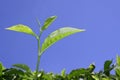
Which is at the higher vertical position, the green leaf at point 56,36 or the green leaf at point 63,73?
the green leaf at point 63,73

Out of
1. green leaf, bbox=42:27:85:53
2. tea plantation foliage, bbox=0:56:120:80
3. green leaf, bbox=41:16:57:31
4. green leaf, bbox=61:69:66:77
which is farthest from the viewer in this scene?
green leaf, bbox=61:69:66:77

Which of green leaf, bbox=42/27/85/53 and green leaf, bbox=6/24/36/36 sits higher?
green leaf, bbox=6/24/36/36

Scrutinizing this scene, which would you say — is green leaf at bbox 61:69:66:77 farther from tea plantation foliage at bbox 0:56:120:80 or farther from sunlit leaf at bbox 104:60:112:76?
Answer: sunlit leaf at bbox 104:60:112:76

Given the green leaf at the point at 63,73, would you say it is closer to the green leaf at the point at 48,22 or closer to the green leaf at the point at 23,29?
the green leaf at the point at 48,22

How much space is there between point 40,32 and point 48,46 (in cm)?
19

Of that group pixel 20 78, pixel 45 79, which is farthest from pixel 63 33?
A: pixel 20 78

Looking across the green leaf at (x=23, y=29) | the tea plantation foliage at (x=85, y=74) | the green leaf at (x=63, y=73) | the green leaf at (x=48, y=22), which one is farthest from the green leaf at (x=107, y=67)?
the green leaf at (x=23, y=29)

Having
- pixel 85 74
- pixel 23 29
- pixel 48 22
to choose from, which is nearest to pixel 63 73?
pixel 85 74

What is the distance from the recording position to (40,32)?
6.50 feet

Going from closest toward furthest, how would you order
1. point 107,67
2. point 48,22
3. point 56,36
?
point 56,36, point 48,22, point 107,67

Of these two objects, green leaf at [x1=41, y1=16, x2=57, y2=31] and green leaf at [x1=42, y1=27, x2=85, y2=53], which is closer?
green leaf at [x1=42, y1=27, x2=85, y2=53]

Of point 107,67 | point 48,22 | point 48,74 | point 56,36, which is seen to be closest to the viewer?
point 56,36

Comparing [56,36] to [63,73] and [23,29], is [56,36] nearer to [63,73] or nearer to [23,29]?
[23,29]

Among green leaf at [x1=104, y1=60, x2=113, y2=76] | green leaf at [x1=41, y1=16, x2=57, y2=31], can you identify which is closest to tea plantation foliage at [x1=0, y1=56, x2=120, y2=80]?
green leaf at [x1=104, y1=60, x2=113, y2=76]
